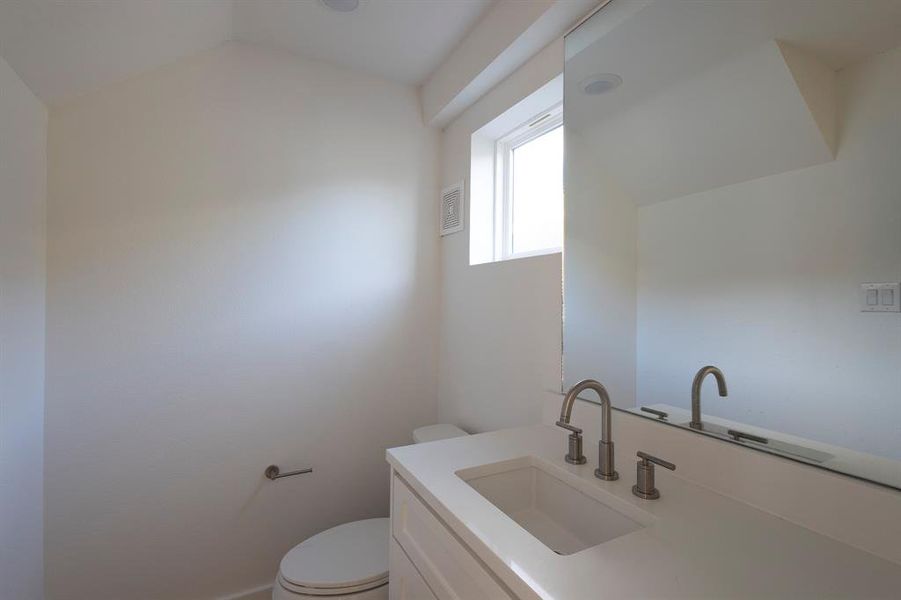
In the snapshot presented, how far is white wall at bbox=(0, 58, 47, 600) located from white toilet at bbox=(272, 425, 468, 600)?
0.76 meters

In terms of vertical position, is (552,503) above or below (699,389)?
below

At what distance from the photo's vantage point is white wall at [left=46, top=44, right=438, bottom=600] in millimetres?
1395

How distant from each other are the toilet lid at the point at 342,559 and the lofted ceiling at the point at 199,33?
1694 millimetres


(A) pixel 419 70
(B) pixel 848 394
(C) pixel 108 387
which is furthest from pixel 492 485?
(A) pixel 419 70

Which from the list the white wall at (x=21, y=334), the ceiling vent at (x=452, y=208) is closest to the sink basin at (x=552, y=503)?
the ceiling vent at (x=452, y=208)

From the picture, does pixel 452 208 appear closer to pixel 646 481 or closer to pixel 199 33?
pixel 199 33

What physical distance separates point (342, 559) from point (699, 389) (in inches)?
49.5

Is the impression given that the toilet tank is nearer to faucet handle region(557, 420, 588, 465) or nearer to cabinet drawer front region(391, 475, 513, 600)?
cabinet drawer front region(391, 475, 513, 600)

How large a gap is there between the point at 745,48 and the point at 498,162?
3.55 ft

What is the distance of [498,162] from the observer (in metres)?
1.91

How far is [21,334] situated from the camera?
46.4 inches

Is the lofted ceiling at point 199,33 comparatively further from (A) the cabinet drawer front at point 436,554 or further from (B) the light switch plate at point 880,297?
(A) the cabinet drawer front at point 436,554

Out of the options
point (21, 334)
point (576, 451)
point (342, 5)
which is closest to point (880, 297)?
point (576, 451)

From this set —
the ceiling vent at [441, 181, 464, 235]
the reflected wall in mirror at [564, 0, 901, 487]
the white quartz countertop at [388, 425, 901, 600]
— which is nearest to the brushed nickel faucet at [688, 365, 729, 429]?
the reflected wall in mirror at [564, 0, 901, 487]
